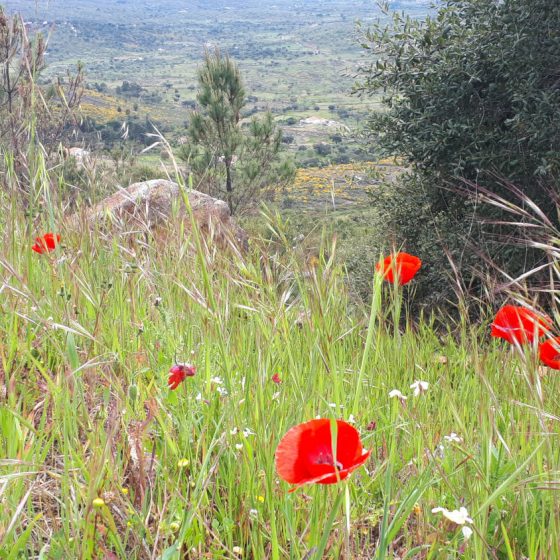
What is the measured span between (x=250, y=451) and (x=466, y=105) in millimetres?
6594

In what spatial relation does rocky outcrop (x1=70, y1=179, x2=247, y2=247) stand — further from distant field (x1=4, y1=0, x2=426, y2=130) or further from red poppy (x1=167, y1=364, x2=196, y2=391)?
distant field (x1=4, y1=0, x2=426, y2=130)

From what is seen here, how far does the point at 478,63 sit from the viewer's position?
→ 6844 millimetres

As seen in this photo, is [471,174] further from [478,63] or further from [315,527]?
[315,527]

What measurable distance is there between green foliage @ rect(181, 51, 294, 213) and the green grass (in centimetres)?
1338

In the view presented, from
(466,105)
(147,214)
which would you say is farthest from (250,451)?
(466,105)

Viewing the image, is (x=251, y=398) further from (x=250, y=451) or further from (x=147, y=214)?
(x=147, y=214)

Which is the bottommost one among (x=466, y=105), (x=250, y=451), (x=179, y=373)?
(x=250, y=451)

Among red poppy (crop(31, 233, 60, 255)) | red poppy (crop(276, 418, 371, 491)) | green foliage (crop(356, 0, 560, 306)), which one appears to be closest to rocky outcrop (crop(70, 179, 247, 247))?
red poppy (crop(31, 233, 60, 255))

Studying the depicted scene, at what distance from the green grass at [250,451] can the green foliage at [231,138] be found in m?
13.4

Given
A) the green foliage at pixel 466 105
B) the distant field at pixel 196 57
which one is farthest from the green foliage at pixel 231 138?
the distant field at pixel 196 57

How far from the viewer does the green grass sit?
101cm

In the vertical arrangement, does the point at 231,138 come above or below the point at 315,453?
below

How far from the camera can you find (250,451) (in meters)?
1.23

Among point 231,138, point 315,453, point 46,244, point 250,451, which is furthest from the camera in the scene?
point 231,138
